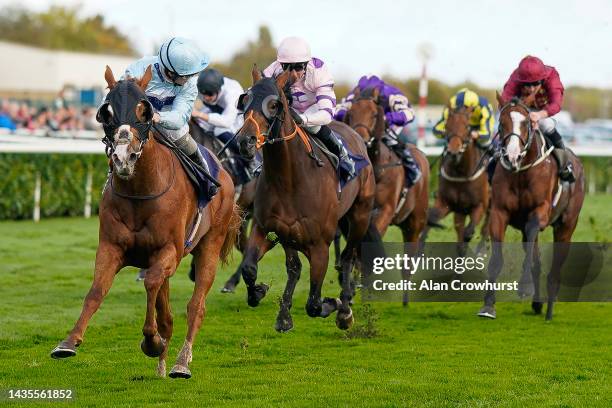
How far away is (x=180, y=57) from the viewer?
6.38 m

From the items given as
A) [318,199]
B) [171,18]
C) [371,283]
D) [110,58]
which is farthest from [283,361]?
[110,58]

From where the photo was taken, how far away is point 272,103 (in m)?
7.13

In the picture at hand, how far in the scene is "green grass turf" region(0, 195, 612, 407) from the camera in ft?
20.5

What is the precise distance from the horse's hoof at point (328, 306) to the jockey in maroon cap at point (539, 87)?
2.51 m

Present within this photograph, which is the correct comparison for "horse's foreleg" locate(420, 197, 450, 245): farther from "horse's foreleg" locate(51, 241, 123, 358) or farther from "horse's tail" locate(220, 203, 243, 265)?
"horse's foreleg" locate(51, 241, 123, 358)

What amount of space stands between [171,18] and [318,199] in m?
20.9

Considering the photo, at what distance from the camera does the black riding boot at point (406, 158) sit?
34.6ft

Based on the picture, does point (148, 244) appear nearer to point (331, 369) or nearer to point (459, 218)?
point (331, 369)

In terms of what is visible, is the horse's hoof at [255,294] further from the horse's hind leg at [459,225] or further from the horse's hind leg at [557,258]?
the horse's hind leg at [459,225]

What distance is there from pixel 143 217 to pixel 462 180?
21.8ft

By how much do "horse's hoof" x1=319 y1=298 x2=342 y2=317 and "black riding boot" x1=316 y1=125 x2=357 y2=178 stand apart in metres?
0.92

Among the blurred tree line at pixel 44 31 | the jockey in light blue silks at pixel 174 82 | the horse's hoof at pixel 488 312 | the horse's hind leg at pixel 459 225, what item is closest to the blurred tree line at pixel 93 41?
the blurred tree line at pixel 44 31

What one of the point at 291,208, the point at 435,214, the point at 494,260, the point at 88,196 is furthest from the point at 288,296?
the point at 88,196

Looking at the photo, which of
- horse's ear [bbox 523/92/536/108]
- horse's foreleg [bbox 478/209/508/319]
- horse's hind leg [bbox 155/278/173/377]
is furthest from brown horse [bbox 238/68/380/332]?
horse's ear [bbox 523/92/536/108]
